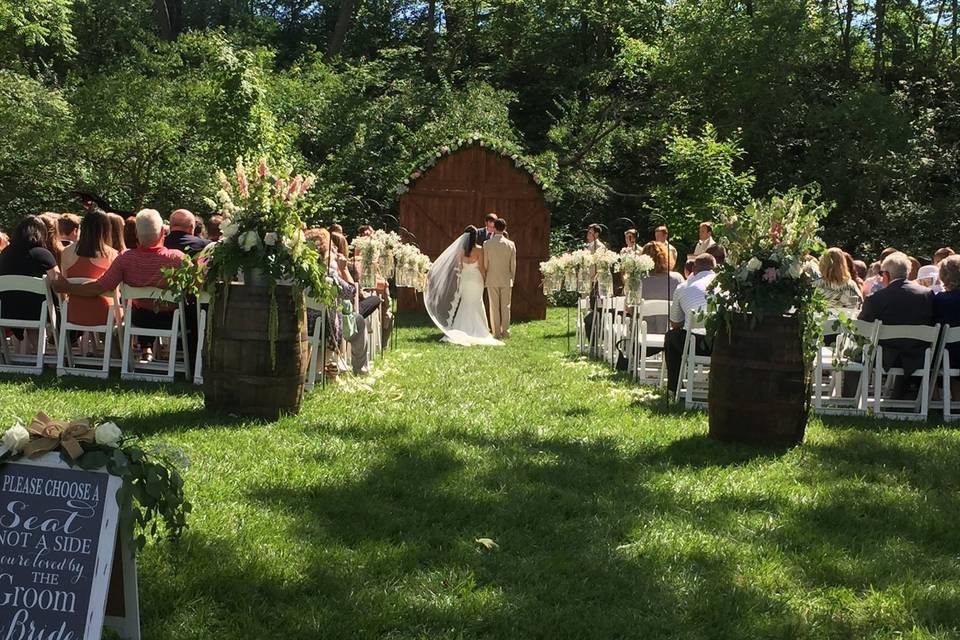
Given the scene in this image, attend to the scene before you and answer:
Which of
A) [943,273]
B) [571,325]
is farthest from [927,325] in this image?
[571,325]

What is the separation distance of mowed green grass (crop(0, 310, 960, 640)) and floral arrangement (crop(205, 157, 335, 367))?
3.29ft

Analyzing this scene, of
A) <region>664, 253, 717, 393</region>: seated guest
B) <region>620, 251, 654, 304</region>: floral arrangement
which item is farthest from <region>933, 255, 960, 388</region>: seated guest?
<region>620, 251, 654, 304</region>: floral arrangement

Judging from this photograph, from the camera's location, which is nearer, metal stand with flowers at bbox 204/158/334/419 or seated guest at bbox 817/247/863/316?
metal stand with flowers at bbox 204/158/334/419

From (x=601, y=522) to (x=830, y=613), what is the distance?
1.37 metres

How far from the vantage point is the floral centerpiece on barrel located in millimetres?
7293

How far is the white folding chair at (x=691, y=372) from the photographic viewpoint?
902 cm

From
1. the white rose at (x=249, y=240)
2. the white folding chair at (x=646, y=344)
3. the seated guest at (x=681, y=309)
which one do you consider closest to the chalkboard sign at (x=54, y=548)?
the white rose at (x=249, y=240)

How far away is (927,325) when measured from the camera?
356 inches

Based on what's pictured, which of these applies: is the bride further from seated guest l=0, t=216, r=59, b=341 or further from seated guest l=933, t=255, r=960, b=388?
seated guest l=933, t=255, r=960, b=388

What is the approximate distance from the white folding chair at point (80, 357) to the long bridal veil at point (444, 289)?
714cm

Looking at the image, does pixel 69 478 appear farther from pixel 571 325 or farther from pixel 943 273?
pixel 571 325

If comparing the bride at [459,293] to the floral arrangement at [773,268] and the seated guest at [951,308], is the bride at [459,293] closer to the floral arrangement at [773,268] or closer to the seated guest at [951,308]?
the seated guest at [951,308]

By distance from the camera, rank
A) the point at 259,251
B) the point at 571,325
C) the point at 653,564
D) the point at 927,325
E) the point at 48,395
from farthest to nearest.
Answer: the point at 571,325 < the point at 927,325 < the point at 48,395 < the point at 259,251 < the point at 653,564

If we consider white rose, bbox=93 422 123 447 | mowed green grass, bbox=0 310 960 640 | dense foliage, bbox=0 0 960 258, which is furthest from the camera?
dense foliage, bbox=0 0 960 258
